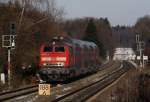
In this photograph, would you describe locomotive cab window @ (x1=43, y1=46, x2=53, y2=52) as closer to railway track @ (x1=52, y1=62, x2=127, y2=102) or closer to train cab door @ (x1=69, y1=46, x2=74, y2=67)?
train cab door @ (x1=69, y1=46, x2=74, y2=67)

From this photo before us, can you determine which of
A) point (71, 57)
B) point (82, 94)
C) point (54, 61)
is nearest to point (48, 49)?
point (54, 61)

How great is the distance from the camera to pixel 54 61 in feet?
126

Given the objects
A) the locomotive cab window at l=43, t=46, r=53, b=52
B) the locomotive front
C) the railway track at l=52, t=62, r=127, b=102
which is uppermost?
the locomotive cab window at l=43, t=46, r=53, b=52

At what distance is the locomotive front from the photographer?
1485 inches

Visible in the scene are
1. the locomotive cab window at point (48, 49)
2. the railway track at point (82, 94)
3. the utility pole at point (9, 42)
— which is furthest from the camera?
the locomotive cab window at point (48, 49)

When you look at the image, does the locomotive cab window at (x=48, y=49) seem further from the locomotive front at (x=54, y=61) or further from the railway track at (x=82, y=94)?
the railway track at (x=82, y=94)

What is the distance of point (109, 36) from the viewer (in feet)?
544

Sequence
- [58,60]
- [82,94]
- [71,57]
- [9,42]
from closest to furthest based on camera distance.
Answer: [82,94]
[9,42]
[58,60]
[71,57]

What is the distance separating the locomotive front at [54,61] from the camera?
37719 mm

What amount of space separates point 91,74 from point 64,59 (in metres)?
17.5

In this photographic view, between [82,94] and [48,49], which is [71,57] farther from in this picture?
[82,94]

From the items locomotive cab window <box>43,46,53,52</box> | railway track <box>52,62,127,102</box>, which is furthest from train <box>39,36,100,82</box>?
railway track <box>52,62,127,102</box>

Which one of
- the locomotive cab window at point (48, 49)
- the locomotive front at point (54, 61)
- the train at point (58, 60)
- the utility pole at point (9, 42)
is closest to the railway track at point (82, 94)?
the train at point (58, 60)

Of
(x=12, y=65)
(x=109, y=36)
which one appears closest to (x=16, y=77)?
(x=12, y=65)
